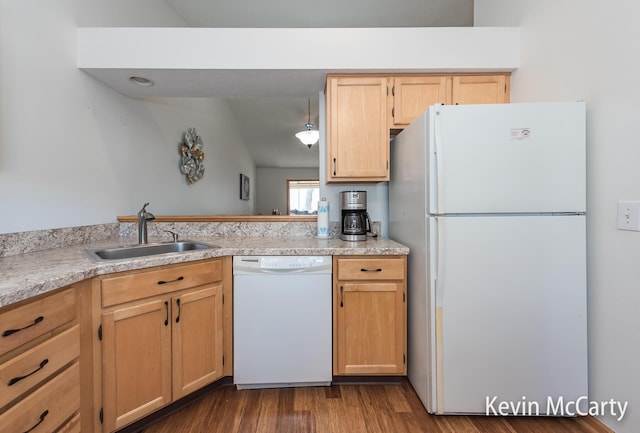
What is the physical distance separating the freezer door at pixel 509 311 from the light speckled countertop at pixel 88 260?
377 mm

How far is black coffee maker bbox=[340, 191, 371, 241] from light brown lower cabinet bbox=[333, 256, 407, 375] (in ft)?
1.07

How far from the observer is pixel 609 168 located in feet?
4.37

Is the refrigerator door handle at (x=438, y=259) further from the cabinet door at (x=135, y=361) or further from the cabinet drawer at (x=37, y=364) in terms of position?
the cabinet drawer at (x=37, y=364)

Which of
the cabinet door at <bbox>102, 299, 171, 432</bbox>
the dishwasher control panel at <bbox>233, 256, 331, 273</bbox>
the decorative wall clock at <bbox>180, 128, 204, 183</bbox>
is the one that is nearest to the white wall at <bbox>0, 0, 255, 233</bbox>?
the decorative wall clock at <bbox>180, 128, 204, 183</bbox>

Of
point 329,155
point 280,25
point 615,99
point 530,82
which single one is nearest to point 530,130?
point 615,99

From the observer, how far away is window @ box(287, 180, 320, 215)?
8031 millimetres

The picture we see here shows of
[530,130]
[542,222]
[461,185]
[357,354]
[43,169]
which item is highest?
[530,130]

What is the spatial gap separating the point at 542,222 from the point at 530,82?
3.29ft

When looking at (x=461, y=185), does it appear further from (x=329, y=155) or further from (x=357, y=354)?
(x=357, y=354)

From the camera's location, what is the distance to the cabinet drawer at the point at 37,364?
89cm

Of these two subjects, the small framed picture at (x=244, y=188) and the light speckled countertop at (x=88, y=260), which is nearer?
the light speckled countertop at (x=88, y=260)

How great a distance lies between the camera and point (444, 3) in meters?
2.62

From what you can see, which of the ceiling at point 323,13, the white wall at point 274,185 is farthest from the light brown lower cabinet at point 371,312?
the white wall at point 274,185

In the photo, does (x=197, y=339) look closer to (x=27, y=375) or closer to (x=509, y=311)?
(x=27, y=375)
